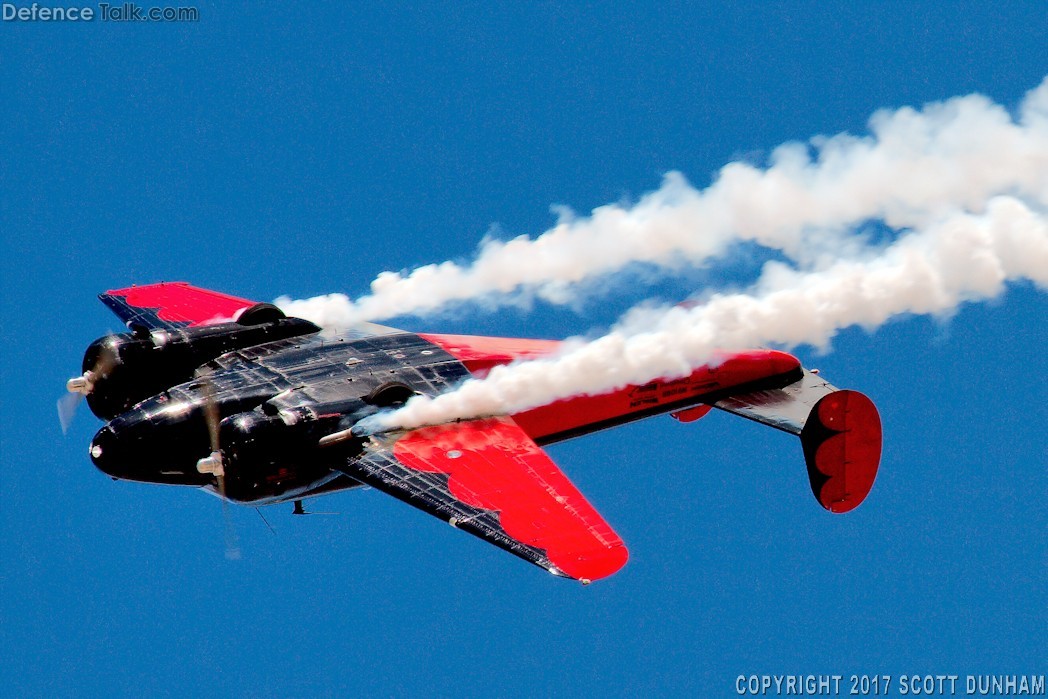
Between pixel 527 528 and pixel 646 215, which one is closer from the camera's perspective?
pixel 527 528

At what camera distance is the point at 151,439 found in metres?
40.9

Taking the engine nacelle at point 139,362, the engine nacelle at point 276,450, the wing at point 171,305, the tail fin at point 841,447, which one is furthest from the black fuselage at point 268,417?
the tail fin at point 841,447

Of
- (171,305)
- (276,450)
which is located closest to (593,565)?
(276,450)

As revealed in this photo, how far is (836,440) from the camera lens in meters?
44.7

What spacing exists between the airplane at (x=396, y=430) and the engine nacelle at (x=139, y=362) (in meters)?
0.04

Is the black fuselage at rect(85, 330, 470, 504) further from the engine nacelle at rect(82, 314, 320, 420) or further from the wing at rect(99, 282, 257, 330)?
the wing at rect(99, 282, 257, 330)

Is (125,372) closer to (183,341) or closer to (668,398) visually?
(183,341)

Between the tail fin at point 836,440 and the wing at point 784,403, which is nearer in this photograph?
the tail fin at point 836,440

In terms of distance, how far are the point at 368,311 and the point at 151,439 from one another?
30.0 feet

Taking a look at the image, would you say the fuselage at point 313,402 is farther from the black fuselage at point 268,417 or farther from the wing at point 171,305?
the wing at point 171,305

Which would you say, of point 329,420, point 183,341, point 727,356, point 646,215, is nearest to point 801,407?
point 727,356

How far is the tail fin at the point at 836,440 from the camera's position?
147 ft

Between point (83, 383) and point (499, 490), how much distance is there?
12.4 m

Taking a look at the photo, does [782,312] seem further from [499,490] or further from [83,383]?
[83,383]
